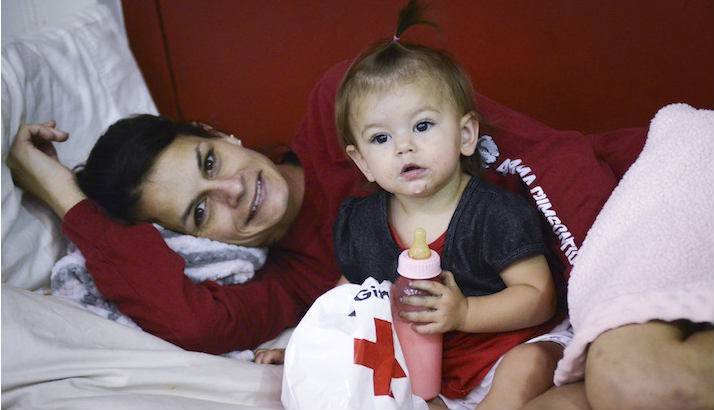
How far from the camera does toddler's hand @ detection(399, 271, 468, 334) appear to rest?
88 cm

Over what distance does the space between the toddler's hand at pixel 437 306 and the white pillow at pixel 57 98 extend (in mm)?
664

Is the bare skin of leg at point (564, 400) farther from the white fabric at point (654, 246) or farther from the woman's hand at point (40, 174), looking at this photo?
the woman's hand at point (40, 174)

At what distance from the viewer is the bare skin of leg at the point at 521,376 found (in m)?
0.87

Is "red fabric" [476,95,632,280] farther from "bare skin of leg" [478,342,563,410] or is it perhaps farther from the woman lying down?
the woman lying down

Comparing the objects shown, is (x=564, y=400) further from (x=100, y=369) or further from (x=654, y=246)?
(x=100, y=369)

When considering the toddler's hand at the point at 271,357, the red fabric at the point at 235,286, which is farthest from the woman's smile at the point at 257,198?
the toddler's hand at the point at 271,357

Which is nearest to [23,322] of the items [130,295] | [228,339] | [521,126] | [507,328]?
[130,295]

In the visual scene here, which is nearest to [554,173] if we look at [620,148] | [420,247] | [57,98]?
[620,148]

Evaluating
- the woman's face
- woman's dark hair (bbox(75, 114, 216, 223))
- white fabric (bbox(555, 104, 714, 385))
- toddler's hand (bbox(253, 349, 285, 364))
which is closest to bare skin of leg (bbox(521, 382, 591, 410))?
white fabric (bbox(555, 104, 714, 385))

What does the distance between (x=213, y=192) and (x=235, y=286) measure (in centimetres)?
17

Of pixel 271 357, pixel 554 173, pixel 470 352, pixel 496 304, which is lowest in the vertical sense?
pixel 271 357

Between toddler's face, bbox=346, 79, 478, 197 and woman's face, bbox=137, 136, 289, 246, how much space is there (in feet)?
0.97

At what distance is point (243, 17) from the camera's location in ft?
5.15

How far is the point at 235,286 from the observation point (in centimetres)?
122
